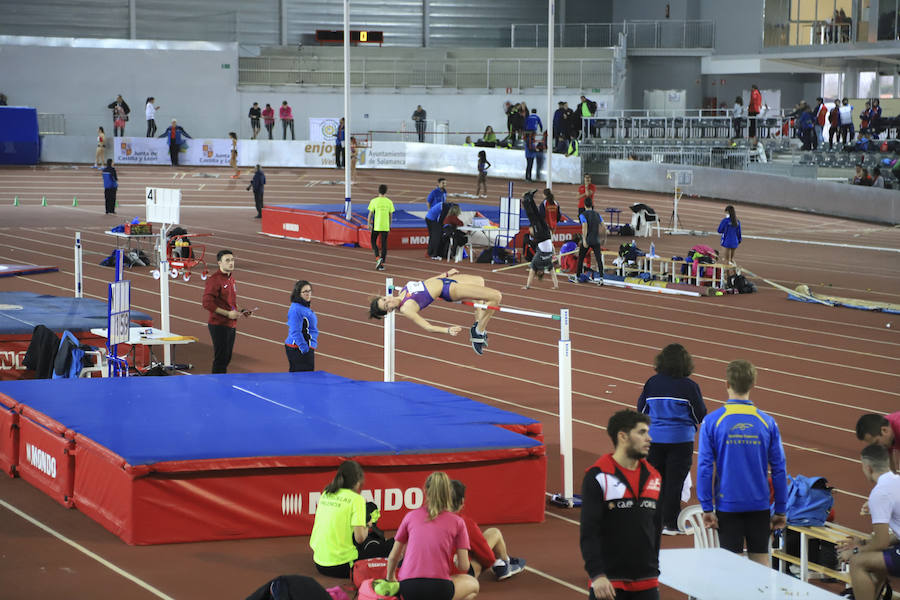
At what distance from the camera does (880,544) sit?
253 inches

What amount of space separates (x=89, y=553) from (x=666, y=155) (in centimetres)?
3482

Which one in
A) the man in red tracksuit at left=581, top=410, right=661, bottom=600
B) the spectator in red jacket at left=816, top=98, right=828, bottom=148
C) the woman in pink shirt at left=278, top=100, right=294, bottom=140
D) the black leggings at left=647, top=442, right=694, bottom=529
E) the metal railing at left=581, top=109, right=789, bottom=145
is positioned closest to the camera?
the man in red tracksuit at left=581, top=410, right=661, bottom=600

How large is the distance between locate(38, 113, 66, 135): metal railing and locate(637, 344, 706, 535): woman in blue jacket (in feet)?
137

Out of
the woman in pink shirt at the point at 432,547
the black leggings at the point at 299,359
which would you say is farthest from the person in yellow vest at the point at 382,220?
the woman in pink shirt at the point at 432,547

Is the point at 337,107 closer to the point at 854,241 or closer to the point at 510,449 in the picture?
the point at 854,241

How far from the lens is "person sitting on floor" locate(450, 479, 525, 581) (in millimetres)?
7143

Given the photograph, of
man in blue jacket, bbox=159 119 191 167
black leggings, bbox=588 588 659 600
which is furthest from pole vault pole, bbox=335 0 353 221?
black leggings, bbox=588 588 659 600

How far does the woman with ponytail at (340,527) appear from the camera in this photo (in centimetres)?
734

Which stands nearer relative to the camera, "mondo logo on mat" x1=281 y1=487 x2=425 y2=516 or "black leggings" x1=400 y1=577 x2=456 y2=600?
"black leggings" x1=400 y1=577 x2=456 y2=600

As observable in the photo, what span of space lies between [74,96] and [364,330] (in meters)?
33.9

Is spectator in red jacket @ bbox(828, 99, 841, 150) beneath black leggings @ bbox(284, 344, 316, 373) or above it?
above

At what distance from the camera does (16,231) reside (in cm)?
2847

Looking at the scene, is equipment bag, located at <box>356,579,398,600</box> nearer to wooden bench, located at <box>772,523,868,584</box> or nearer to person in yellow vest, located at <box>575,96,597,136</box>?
wooden bench, located at <box>772,523,868,584</box>

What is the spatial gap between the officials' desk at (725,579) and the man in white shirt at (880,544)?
122cm
